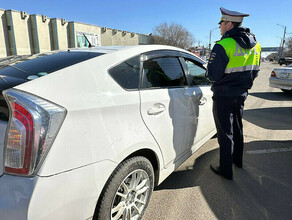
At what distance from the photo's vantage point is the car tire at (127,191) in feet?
5.06

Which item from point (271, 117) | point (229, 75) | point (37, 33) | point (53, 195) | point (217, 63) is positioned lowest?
point (271, 117)

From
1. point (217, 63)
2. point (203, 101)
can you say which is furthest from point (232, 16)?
point (203, 101)

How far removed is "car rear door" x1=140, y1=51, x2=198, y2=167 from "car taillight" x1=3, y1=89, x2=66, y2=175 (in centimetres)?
78

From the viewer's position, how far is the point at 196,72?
3.04 meters

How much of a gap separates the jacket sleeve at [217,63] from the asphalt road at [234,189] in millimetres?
1331

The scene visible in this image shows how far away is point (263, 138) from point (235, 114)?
6.18 ft

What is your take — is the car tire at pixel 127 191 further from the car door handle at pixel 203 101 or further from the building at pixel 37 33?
the building at pixel 37 33

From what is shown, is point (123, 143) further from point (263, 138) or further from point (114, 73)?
point (263, 138)

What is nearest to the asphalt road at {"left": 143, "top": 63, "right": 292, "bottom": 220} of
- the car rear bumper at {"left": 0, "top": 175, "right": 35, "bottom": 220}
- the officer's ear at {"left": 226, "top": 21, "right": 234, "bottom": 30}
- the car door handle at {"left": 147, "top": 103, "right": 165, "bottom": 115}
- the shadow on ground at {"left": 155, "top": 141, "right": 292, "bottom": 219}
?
the shadow on ground at {"left": 155, "top": 141, "right": 292, "bottom": 219}

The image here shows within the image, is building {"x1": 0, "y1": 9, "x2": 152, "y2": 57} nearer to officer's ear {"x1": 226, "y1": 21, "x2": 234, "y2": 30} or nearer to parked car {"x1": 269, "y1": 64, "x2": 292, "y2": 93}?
parked car {"x1": 269, "y1": 64, "x2": 292, "y2": 93}

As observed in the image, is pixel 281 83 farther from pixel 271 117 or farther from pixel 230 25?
pixel 230 25

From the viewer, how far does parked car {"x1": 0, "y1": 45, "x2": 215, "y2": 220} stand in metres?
1.19

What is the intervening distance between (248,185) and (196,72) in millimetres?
1620

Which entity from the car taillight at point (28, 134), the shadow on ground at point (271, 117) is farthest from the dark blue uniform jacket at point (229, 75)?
the shadow on ground at point (271, 117)
